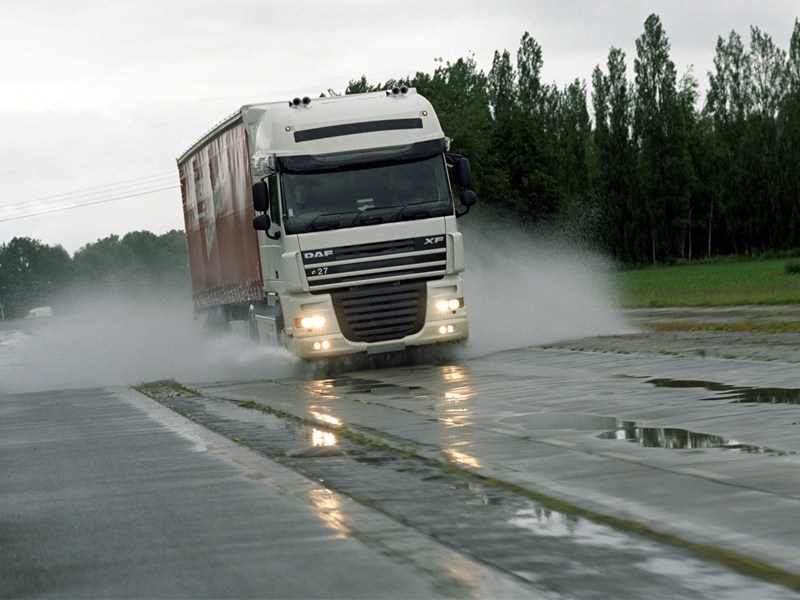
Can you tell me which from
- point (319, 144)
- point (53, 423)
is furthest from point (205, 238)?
point (53, 423)

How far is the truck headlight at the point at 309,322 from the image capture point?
19641 millimetres

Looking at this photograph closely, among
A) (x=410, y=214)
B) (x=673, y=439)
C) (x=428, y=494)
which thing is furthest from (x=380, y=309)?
(x=428, y=494)

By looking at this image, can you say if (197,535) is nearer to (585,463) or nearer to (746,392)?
(585,463)

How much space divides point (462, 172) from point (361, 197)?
5.02ft

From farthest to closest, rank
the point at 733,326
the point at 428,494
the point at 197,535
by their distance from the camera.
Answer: the point at 733,326, the point at 428,494, the point at 197,535

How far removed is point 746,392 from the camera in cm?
1338

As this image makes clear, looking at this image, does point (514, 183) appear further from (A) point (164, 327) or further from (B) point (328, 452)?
(B) point (328, 452)

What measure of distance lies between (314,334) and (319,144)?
2.74m

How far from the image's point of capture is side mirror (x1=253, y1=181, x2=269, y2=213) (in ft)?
64.6

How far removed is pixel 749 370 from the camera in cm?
→ 1588

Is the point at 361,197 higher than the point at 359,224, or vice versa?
the point at 361,197

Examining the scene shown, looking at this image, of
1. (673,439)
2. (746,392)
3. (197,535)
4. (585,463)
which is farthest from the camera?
(746,392)

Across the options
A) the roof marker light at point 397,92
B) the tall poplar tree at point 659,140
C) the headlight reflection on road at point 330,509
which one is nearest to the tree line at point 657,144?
the tall poplar tree at point 659,140

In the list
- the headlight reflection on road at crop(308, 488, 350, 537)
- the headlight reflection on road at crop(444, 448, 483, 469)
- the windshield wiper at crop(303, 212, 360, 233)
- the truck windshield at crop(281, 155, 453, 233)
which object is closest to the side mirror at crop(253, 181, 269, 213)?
the truck windshield at crop(281, 155, 453, 233)
